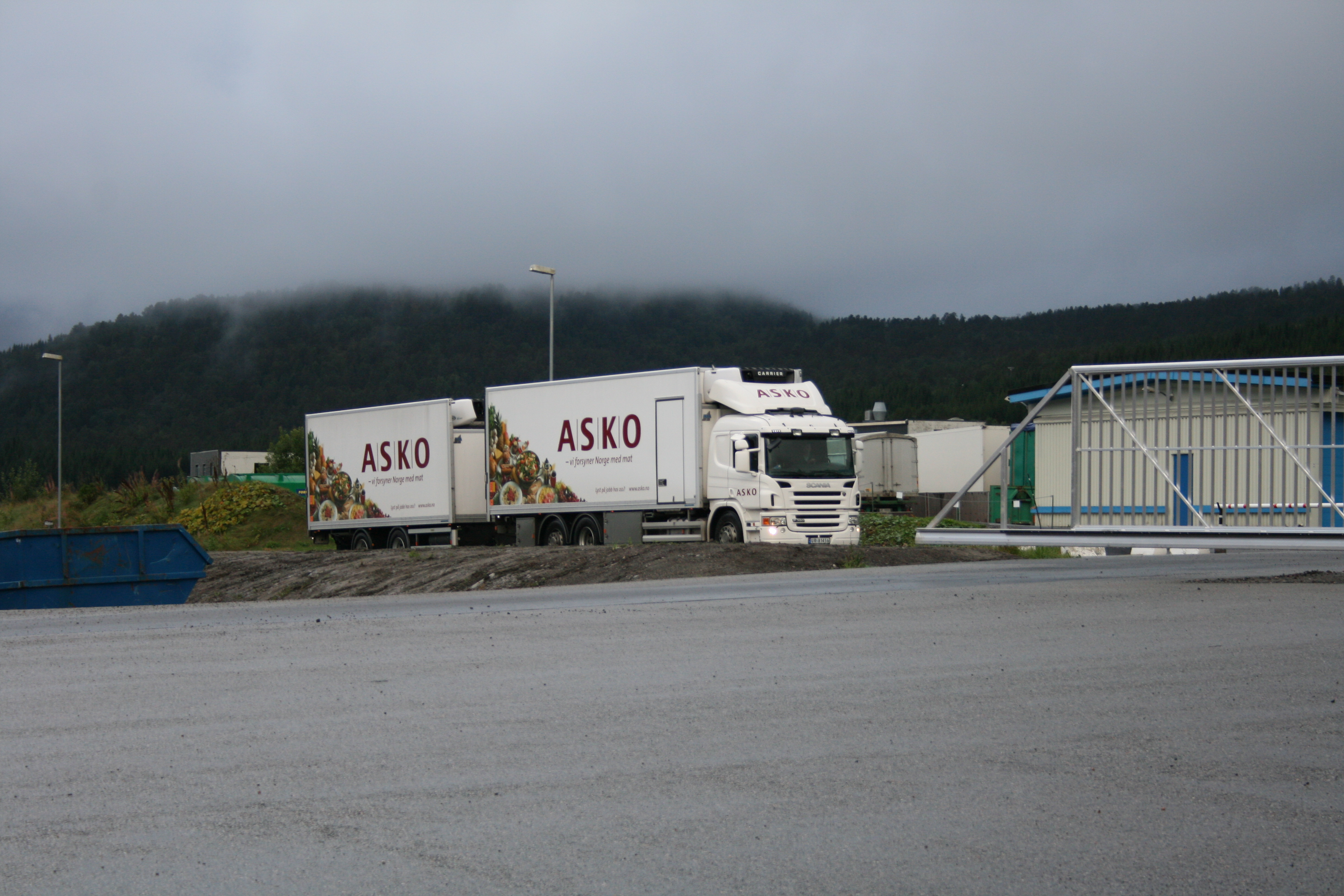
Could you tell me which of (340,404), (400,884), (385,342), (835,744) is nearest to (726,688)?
(835,744)

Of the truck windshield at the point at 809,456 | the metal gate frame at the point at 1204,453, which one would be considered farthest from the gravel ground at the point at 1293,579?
the truck windshield at the point at 809,456

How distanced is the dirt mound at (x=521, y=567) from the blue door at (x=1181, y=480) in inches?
279

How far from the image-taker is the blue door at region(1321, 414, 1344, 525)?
45.1 ft

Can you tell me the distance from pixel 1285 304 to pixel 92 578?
11953 centimetres

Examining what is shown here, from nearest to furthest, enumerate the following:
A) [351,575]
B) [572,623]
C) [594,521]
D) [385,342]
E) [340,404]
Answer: [572,623] < [351,575] < [594,521] < [340,404] < [385,342]

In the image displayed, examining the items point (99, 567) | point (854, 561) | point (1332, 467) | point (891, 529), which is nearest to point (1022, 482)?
point (891, 529)

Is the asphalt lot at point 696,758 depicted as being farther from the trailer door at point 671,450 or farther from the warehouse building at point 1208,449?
the trailer door at point 671,450

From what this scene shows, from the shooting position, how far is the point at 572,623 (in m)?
11.7

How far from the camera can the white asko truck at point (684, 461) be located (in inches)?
998

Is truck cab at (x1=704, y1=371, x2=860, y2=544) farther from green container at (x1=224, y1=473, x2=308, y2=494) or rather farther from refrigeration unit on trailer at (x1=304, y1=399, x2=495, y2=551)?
green container at (x1=224, y1=473, x2=308, y2=494)

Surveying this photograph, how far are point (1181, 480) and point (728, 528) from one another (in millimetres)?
12331

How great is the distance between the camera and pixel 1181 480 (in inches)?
567

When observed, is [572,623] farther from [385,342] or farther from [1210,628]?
[385,342]

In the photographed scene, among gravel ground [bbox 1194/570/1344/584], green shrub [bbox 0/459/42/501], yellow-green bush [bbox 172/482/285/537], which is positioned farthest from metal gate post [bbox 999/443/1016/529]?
green shrub [bbox 0/459/42/501]
